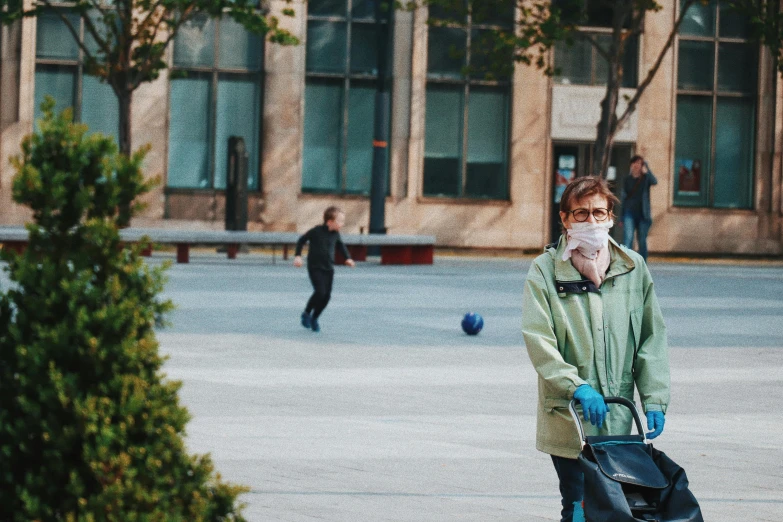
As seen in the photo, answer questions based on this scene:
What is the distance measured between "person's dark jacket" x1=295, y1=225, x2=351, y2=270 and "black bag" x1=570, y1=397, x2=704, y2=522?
10915 mm

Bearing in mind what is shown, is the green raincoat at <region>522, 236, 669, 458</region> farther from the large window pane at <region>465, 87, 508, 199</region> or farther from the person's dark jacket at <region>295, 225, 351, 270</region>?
the large window pane at <region>465, 87, 508, 199</region>

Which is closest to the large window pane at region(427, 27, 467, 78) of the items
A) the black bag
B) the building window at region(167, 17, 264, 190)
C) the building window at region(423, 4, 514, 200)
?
the building window at region(423, 4, 514, 200)

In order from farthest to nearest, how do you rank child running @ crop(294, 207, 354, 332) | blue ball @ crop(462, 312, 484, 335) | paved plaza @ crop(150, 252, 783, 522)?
child running @ crop(294, 207, 354, 332) → blue ball @ crop(462, 312, 484, 335) → paved plaza @ crop(150, 252, 783, 522)

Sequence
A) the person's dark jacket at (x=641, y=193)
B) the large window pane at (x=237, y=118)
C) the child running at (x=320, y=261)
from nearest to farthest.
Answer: the child running at (x=320, y=261)
the person's dark jacket at (x=641, y=193)
the large window pane at (x=237, y=118)

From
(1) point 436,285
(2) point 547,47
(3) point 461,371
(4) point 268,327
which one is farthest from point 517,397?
(2) point 547,47

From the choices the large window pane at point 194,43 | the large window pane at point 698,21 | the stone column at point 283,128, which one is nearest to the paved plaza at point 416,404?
the stone column at point 283,128

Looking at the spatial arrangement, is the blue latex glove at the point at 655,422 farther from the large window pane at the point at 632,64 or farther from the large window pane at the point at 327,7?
the large window pane at the point at 632,64

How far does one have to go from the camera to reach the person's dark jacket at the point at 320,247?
15.0 meters

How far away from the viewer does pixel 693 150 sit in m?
34.5

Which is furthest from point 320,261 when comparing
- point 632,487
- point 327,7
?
point 327,7

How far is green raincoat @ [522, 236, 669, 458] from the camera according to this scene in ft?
15.0

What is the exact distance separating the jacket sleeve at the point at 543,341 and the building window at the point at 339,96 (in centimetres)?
2810

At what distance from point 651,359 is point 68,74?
92.9 feet

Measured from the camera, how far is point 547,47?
26.4 m
